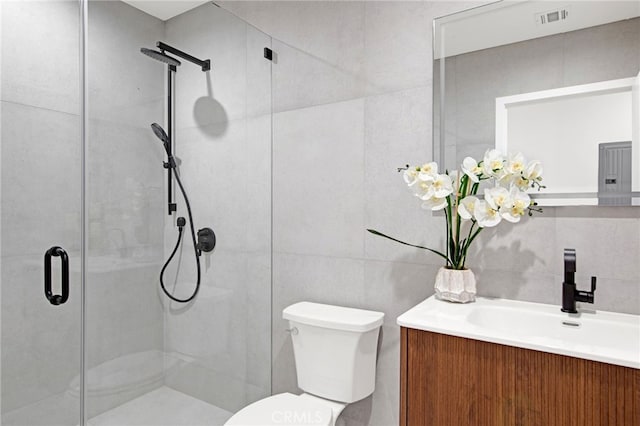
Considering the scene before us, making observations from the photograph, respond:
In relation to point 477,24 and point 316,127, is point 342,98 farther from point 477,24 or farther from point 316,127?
point 477,24

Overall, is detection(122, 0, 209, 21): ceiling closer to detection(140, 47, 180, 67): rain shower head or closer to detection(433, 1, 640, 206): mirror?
detection(140, 47, 180, 67): rain shower head

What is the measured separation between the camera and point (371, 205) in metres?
1.62

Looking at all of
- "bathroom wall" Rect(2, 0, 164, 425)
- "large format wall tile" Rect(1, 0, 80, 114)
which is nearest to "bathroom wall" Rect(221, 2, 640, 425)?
"bathroom wall" Rect(2, 0, 164, 425)

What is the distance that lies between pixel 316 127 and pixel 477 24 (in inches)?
29.3

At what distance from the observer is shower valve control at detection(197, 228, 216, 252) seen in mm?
1538

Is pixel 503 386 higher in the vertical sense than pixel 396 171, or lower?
lower

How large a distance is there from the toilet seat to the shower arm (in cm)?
129

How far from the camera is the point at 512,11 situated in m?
1.34

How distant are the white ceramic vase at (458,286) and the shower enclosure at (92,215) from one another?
93 cm

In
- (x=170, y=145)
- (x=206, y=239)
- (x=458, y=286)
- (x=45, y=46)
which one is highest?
(x=45, y=46)

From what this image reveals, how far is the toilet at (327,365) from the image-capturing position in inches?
55.6

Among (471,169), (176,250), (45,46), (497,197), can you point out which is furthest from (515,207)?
(45,46)

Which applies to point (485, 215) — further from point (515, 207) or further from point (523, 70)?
point (523, 70)

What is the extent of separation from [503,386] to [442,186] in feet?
1.94
